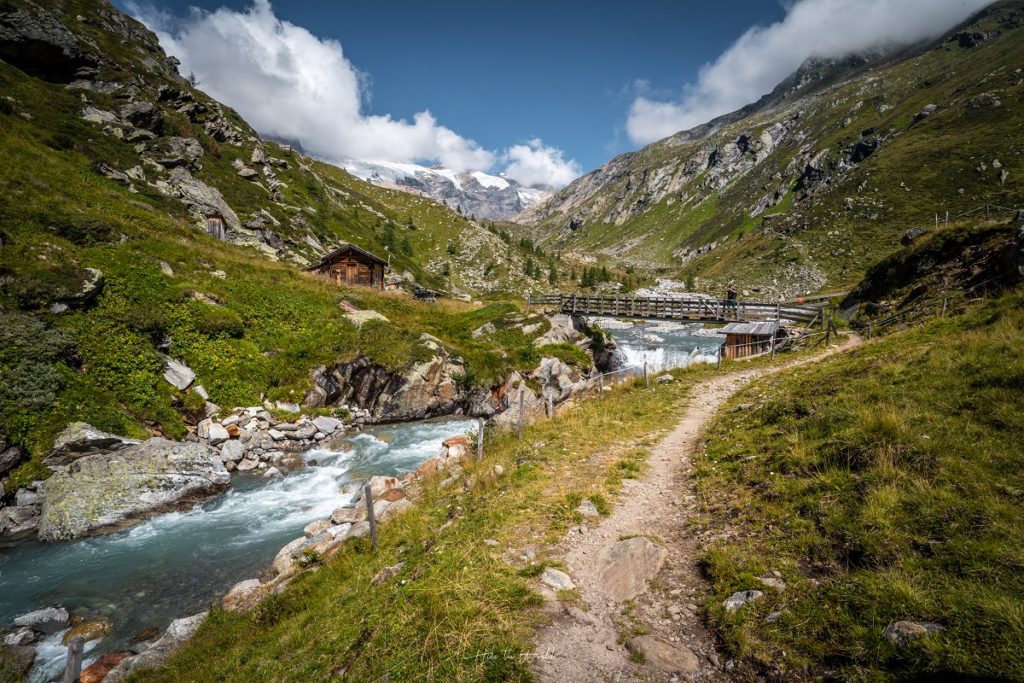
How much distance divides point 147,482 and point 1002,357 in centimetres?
2447

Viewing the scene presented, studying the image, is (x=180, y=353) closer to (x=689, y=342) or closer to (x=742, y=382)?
(x=742, y=382)

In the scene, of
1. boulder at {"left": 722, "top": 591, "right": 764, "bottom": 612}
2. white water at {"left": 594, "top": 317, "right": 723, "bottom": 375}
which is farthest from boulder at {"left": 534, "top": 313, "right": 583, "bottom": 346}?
boulder at {"left": 722, "top": 591, "right": 764, "bottom": 612}

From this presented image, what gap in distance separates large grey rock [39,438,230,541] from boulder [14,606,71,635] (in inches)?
133

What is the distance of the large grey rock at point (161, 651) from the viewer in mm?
7992

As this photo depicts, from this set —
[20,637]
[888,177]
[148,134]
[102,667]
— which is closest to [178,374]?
[20,637]

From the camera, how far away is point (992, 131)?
326 feet

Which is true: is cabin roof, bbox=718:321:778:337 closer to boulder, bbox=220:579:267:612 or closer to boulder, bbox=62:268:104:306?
boulder, bbox=220:579:267:612

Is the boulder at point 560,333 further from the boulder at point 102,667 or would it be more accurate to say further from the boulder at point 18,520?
the boulder at point 102,667

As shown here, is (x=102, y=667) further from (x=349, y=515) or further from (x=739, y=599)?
(x=739, y=599)

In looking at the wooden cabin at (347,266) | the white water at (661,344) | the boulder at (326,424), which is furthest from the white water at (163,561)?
the wooden cabin at (347,266)

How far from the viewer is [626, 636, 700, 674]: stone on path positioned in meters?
5.11

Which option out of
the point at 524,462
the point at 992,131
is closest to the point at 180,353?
the point at 524,462

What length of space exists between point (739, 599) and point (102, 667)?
40.9 ft

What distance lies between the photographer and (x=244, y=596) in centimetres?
1014
